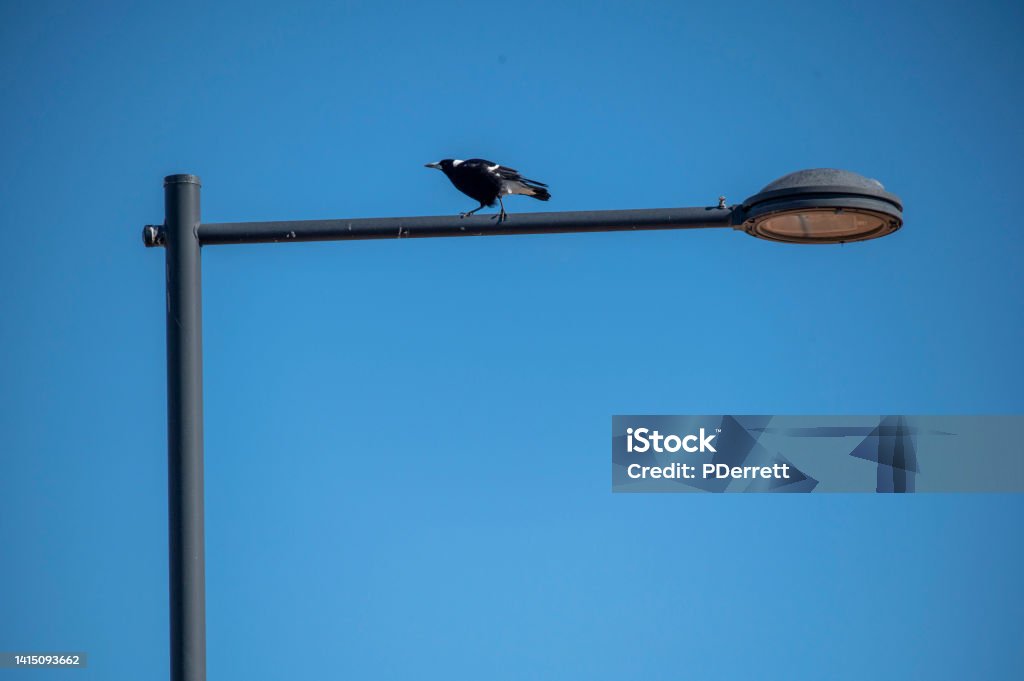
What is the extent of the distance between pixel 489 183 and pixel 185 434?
10.4ft

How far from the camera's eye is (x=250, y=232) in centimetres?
460

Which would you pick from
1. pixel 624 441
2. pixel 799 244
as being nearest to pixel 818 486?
pixel 624 441

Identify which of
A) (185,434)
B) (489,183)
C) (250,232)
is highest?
(489,183)

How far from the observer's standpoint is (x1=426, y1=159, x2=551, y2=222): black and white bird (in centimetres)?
691

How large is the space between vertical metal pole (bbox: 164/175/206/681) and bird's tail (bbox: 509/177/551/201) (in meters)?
2.79

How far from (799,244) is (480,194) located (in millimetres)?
2517

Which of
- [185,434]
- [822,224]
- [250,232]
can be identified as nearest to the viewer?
[185,434]

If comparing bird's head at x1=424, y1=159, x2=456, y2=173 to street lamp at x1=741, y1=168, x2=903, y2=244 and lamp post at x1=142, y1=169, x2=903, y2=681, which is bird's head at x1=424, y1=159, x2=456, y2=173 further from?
street lamp at x1=741, y1=168, x2=903, y2=244

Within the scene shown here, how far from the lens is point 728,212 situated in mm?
4754

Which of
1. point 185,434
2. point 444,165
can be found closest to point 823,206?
point 185,434

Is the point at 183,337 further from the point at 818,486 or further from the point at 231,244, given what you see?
the point at 818,486

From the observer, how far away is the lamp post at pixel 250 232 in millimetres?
4223

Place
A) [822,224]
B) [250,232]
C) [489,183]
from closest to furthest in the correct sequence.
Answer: [250,232], [822,224], [489,183]

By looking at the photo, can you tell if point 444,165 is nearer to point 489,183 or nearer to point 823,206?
point 489,183
